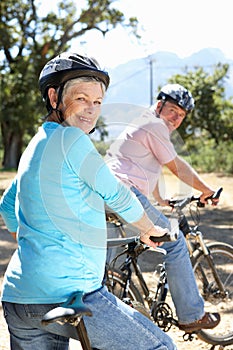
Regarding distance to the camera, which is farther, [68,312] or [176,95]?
[176,95]

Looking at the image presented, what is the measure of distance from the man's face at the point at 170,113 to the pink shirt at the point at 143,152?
10 centimetres

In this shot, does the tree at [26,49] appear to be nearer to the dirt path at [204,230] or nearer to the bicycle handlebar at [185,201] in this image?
the dirt path at [204,230]

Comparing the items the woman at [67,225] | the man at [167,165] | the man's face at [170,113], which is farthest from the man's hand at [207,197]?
the woman at [67,225]

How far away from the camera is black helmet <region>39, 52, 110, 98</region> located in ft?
7.42

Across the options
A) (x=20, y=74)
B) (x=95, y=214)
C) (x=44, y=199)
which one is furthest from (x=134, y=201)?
(x=20, y=74)

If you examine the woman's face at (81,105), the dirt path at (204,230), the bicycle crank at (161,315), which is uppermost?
the woman's face at (81,105)

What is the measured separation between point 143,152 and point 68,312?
7.54ft

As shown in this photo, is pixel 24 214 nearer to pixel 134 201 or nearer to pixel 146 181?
pixel 134 201

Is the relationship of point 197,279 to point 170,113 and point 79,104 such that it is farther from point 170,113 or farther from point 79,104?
point 79,104

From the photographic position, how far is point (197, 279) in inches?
188

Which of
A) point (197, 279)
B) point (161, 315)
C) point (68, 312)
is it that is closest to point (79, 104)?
point (68, 312)

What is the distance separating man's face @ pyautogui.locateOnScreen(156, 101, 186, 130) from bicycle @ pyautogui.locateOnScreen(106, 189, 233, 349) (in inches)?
22.3

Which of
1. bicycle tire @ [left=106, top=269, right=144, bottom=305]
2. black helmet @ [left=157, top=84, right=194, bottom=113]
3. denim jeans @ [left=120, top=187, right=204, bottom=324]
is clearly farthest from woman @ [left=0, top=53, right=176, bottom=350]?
black helmet @ [left=157, top=84, right=194, bottom=113]

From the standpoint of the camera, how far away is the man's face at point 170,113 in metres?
4.32
